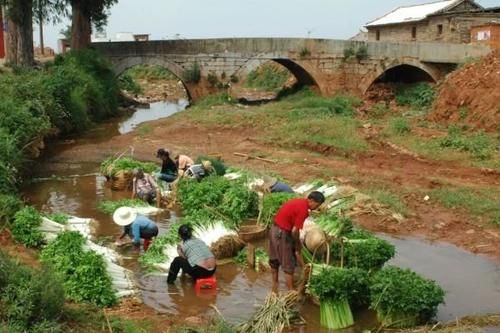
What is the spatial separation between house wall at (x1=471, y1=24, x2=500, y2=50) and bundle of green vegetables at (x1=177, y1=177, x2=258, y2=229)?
21.3 m

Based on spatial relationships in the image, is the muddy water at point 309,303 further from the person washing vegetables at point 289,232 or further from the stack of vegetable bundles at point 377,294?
the person washing vegetables at point 289,232

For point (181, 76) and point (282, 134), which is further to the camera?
point (181, 76)

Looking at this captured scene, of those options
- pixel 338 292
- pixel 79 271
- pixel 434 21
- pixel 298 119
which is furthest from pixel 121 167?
pixel 434 21

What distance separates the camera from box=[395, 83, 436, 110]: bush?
97.5 feet

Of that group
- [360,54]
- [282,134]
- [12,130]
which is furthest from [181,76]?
[12,130]

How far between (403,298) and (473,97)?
16.9 metres

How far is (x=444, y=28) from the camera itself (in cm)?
4003

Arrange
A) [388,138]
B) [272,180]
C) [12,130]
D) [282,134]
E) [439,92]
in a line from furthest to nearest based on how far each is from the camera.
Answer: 1. [439,92]
2. [282,134]
3. [388,138]
4. [12,130]
5. [272,180]

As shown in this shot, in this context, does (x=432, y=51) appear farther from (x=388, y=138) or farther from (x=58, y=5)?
(x=58, y=5)

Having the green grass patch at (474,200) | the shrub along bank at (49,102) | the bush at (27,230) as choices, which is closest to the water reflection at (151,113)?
the shrub along bank at (49,102)

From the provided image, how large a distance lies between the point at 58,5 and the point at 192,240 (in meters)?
24.3

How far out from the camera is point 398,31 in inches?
1729

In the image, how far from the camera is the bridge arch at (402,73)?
3269 cm

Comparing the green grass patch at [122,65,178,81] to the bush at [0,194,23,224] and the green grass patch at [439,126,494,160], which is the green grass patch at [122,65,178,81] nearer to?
the green grass patch at [439,126,494,160]
